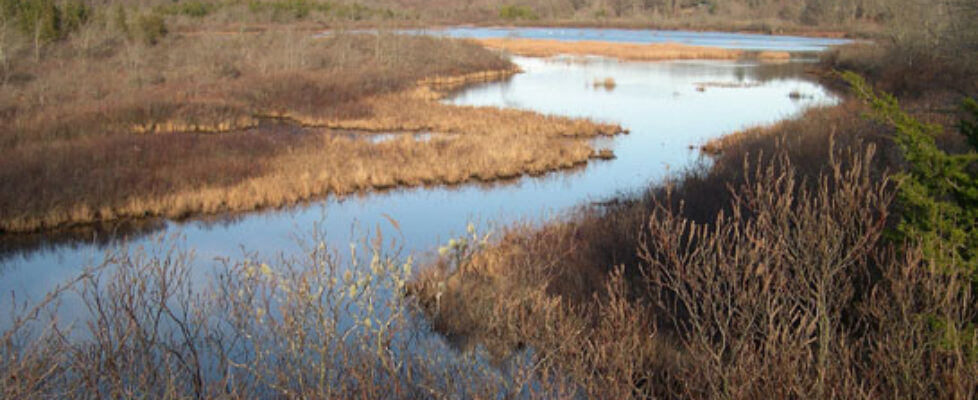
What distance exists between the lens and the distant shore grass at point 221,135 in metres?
14.6

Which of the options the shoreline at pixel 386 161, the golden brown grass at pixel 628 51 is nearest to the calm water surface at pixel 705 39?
the golden brown grass at pixel 628 51

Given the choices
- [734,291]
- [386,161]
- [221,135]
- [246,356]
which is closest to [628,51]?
[221,135]

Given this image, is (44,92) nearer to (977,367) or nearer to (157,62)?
(157,62)

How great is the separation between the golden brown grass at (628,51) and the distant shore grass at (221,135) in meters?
24.1

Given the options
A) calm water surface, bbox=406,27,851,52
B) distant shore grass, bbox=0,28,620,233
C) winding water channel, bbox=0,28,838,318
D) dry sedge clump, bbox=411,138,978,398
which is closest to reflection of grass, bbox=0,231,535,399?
winding water channel, bbox=0,28,838,318

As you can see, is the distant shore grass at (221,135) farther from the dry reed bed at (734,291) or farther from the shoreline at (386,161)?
the dry reed bed at (734,291)

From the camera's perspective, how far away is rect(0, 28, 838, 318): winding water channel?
464 inches

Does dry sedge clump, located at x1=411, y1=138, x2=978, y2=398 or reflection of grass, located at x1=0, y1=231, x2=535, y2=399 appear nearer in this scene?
dry sedge clump, located at x1=411, y1=138, x2=978, y2=398

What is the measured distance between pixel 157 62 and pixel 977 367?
40289 millimetres

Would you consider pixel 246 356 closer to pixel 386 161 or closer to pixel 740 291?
pixel 740 291

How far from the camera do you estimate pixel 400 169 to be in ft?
57.3

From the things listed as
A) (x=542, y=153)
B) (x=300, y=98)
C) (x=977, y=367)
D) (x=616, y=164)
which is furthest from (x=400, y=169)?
(x=977, y=367)

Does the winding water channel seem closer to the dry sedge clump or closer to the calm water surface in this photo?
the dry sedge clump

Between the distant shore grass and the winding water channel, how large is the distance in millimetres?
884
